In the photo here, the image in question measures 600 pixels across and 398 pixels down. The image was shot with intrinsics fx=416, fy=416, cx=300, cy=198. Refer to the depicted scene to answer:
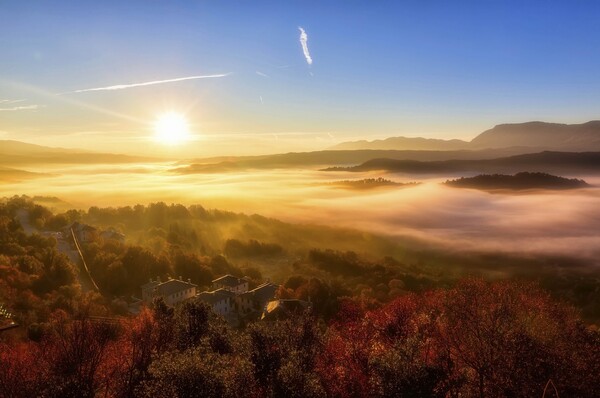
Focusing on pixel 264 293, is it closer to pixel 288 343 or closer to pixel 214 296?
pixel 214 296

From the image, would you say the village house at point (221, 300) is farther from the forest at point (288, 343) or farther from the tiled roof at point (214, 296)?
the forest at point (288, 343)

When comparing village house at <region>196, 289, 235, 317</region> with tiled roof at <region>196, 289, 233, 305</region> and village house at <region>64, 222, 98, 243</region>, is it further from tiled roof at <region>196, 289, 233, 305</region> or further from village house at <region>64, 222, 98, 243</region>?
village house at <region>64, 222, 98, 243</region>

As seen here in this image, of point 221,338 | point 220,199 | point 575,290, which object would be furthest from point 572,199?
point 221,338

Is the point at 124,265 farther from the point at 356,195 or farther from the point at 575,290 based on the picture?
the point at 356,195

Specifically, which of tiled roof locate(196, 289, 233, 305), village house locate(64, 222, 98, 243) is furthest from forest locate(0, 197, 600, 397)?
village house locate(64, 222, 98, 243)

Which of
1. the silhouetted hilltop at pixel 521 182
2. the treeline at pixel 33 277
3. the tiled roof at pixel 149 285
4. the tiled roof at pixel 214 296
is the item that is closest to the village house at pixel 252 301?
the tiled roof at pixel 214 296

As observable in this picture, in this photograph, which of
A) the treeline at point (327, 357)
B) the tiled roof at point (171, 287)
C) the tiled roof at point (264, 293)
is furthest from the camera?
the tiled roof at point (264, 293)

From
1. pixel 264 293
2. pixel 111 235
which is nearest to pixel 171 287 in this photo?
pixel 264 293
